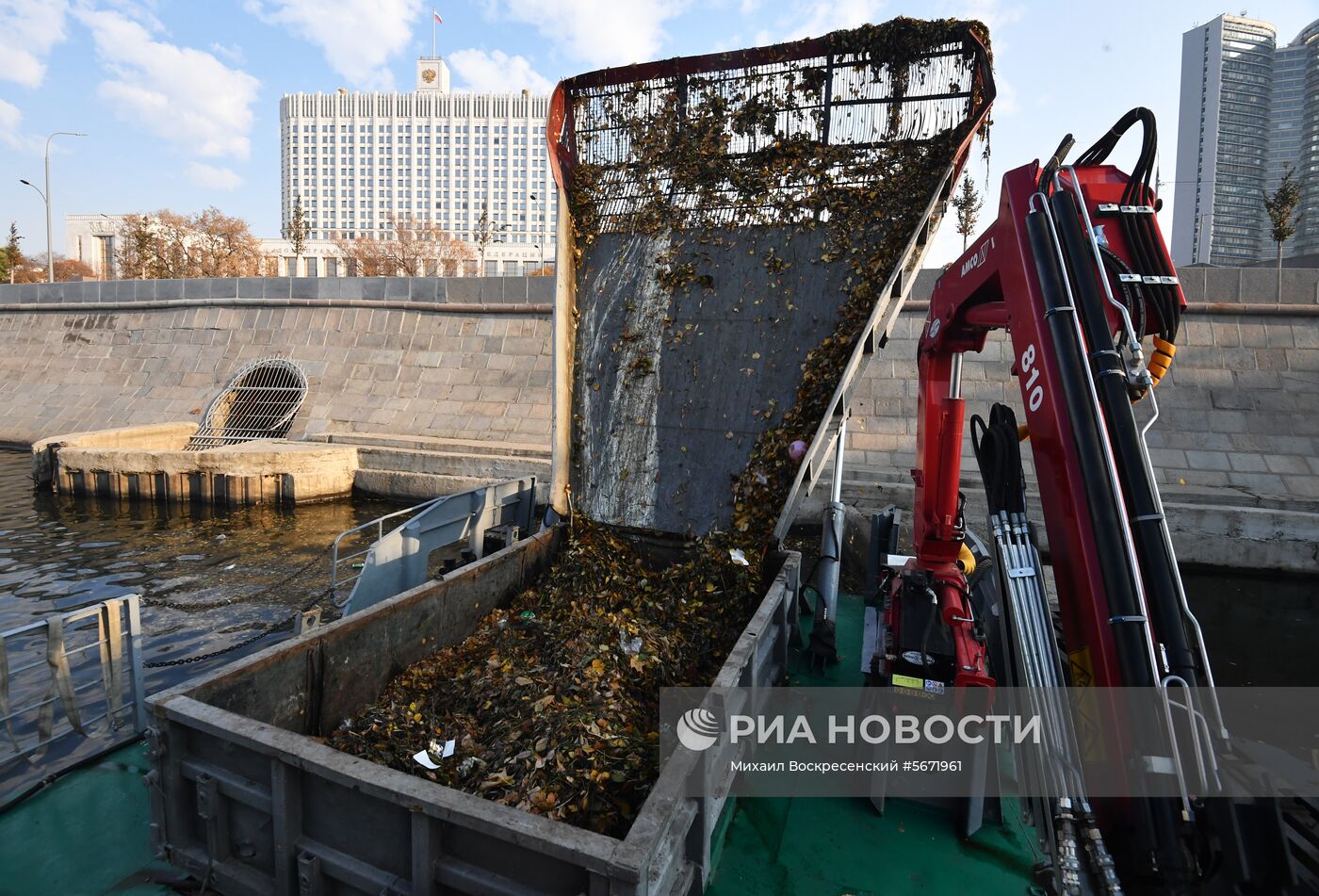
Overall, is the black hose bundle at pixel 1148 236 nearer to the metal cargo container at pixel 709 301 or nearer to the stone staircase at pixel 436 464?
the metal cargo container at pixel 709 301

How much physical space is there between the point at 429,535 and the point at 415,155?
140m

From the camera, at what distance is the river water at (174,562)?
7.27m

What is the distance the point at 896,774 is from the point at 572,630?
2.06 metres

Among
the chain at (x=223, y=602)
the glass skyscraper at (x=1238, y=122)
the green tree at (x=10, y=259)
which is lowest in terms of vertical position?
the chain at (x=223, y=602)

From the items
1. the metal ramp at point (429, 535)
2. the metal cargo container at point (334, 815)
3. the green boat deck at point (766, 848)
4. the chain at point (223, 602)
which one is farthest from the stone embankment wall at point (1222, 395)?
the metal cargo container at point (334, 815)

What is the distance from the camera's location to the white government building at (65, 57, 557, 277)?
12462 cm

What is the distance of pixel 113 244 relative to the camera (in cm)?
8181

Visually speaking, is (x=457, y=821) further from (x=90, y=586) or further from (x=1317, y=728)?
(x=90, y=586)

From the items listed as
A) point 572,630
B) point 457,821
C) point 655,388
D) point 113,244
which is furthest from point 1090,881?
point 113,244

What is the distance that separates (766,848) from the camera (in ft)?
11.2

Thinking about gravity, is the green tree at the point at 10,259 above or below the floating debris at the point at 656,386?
above

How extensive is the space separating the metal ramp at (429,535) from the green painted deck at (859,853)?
2975 millimetres

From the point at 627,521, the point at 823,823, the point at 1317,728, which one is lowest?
the point at 1317,728

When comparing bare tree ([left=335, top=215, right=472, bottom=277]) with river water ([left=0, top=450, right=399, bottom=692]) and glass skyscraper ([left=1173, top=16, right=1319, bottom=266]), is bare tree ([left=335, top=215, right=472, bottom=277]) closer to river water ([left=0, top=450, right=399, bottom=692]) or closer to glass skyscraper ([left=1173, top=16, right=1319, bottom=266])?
river water ([left=0, top=450, right=399, bottom=692])
